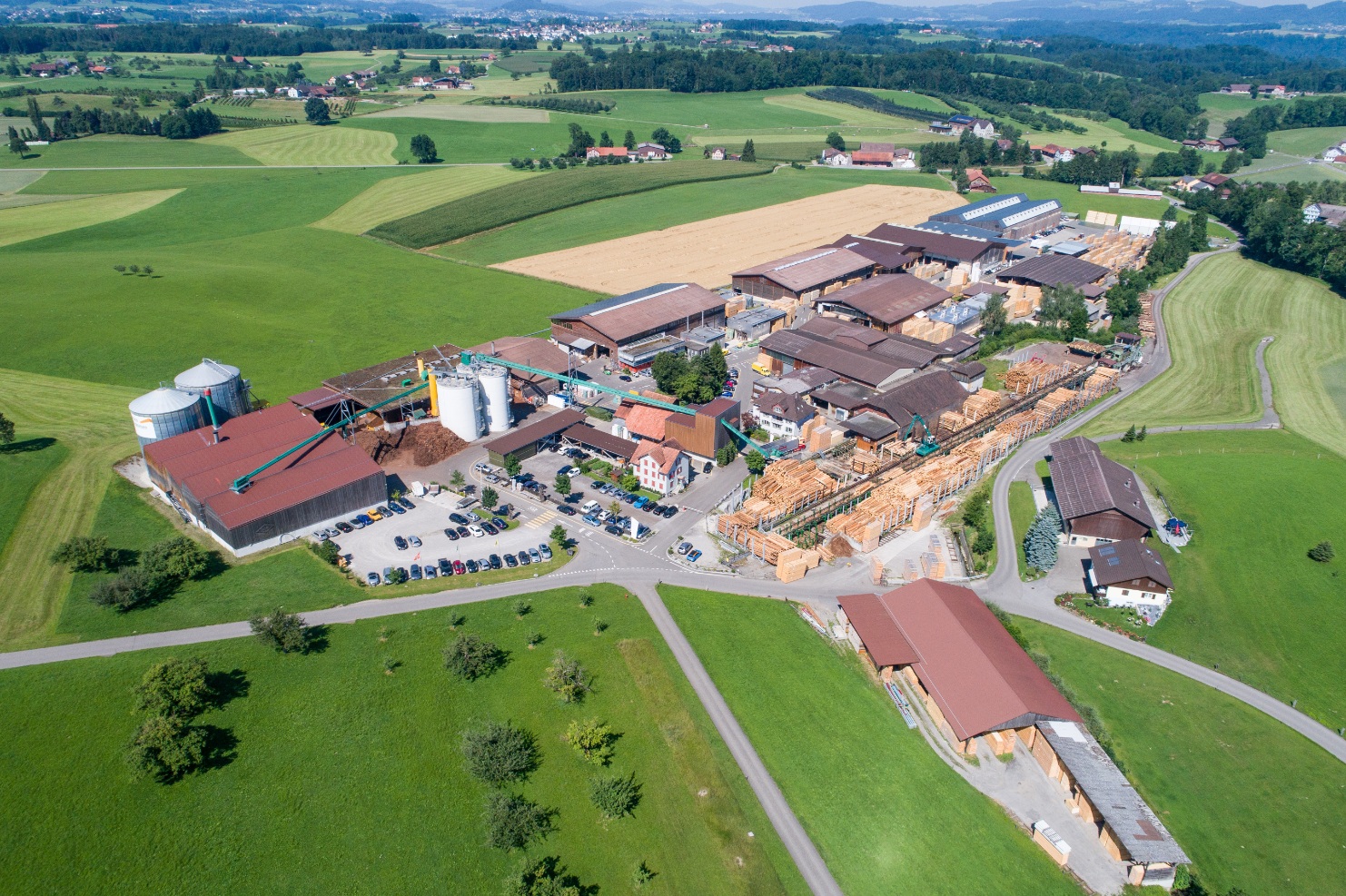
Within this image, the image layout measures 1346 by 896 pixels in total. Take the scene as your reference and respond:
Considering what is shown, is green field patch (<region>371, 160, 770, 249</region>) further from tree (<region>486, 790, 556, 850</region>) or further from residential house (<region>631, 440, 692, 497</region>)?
tree (<region>486, 790, 556, 850</region>)

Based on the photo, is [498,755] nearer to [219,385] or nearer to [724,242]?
[219,385]

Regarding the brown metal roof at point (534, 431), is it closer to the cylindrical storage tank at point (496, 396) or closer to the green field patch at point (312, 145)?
the cylindrical storage tank at point (496, 396)

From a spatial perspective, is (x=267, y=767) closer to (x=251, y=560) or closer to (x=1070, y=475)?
(x=251, y=560)

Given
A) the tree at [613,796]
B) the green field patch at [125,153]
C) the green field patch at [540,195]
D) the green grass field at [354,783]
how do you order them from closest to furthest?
the green grass field at [354,783] < the tree at [613,796] < the green field patch at [540,195] < the green field patch at [125,153]

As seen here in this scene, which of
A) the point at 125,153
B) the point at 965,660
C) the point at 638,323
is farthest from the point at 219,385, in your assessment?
the point at 125,153

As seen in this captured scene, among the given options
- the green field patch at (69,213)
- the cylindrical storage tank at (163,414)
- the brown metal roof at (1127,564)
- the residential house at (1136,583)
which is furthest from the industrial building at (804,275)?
the green field patch at (69,213)

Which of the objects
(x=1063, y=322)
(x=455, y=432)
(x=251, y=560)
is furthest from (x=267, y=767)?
(x=1063, y=322)
